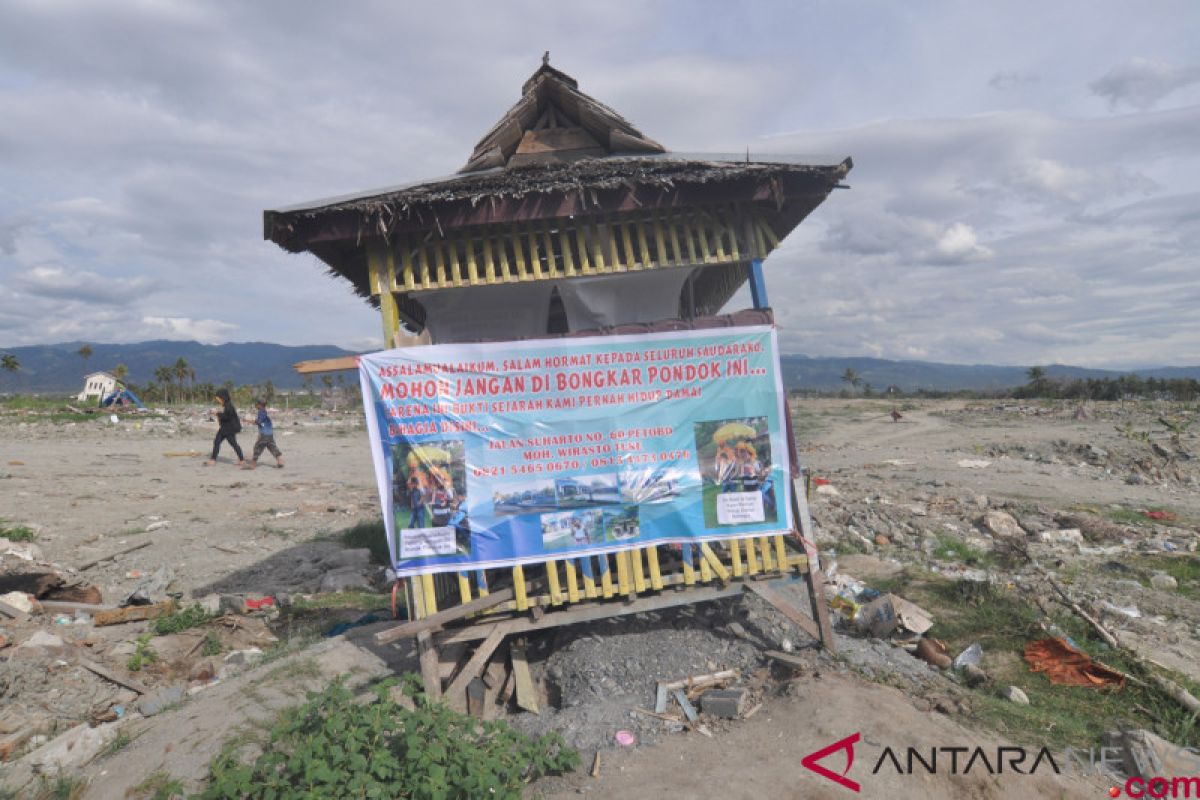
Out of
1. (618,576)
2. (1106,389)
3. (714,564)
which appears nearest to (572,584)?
(618,576)

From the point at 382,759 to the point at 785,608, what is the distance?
127 inches

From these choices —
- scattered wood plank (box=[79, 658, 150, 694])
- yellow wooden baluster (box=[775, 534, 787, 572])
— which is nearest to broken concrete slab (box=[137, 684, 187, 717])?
scattered wood plank (box=[79, 658, 150, 694])

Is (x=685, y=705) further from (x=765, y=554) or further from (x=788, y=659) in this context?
(x=765, y=554)

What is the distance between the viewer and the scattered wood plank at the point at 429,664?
4.60 meters

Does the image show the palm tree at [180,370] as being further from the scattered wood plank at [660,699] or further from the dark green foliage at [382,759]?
the scattered wood plank at [660,699]

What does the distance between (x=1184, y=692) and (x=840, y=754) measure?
2863mm

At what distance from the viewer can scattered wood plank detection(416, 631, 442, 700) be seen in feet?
15.1

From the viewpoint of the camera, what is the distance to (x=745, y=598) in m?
5.79

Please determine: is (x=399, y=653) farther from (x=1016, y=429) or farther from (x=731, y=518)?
(x=1016, y=429)

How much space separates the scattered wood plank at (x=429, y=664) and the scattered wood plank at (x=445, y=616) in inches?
4.0

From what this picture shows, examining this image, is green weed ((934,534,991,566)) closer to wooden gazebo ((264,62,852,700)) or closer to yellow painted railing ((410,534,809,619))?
wooden gazebo ((264,62,852,700))

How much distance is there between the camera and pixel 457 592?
17.6 ft

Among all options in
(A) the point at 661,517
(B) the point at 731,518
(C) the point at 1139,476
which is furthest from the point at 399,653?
(C) the point at 1139,476

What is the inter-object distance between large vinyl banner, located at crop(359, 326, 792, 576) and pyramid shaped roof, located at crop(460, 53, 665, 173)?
2958mm
